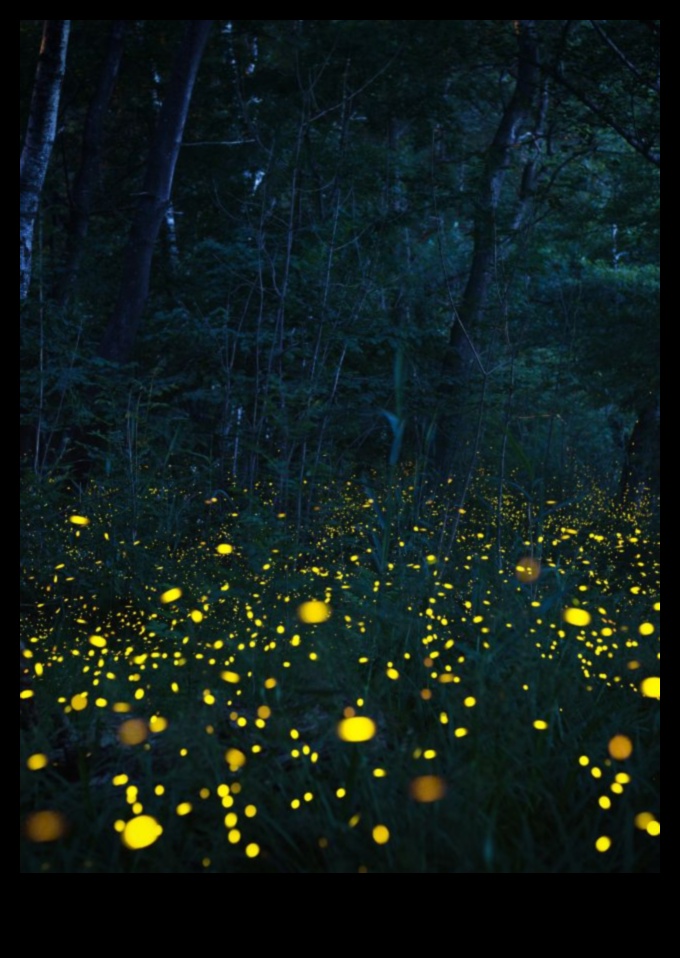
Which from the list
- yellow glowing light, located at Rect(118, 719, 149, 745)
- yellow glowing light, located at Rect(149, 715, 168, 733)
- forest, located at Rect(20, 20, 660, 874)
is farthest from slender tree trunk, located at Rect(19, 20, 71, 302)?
yellow glowing light, located at Rect(149, 715, 168, 733)

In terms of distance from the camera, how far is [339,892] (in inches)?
80.4

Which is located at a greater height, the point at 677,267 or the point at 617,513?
the point at 677,267

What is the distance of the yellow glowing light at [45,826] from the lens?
7.45 feet

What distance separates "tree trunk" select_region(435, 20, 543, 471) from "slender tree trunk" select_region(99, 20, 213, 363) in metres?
3.48

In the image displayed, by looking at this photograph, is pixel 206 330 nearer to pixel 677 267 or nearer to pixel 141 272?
pixel 141 272

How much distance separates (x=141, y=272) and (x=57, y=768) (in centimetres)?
753

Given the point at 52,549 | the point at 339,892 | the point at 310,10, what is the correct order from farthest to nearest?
1. the point at 52,549
2. the point at 310,10
3. the point at 339,892

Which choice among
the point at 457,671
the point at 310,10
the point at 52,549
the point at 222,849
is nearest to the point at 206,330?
the point at 52,549

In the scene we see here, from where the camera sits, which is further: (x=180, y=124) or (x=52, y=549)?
(x=180, y=124)

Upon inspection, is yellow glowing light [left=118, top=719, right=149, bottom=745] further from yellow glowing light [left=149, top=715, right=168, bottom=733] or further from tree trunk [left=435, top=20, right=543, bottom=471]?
tree trunk [left=435, top=20, right=543, bottom=471]

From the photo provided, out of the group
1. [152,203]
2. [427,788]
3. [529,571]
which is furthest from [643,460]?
[427,788]

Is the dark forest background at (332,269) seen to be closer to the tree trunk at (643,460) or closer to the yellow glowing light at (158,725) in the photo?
the tree trunk at (643,460)

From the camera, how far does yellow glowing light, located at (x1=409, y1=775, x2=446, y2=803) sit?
2355mm


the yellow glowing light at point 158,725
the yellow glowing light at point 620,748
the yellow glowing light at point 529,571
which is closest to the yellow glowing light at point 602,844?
the yellow glowing light at point 620,748
